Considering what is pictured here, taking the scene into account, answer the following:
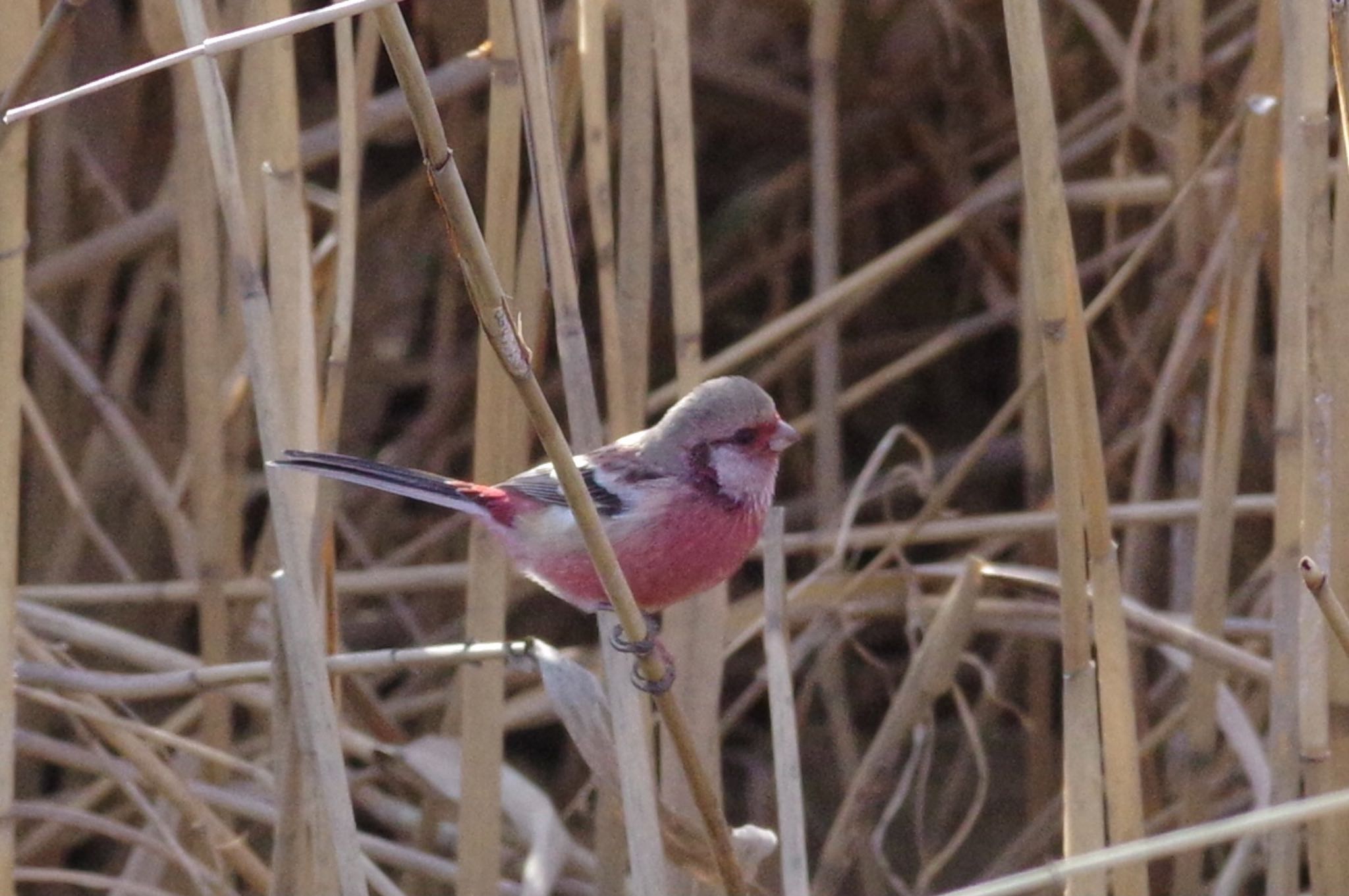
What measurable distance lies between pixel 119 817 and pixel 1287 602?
94.2 inches

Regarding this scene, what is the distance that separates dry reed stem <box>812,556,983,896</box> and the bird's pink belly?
35cm

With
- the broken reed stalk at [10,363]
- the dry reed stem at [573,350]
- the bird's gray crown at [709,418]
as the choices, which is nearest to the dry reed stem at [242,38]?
the dry reed stem at [573,350]

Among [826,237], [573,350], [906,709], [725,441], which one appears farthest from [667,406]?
[573,350]

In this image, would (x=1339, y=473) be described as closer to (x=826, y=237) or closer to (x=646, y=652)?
(x=646, y=652)

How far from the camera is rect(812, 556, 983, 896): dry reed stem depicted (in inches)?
99.9

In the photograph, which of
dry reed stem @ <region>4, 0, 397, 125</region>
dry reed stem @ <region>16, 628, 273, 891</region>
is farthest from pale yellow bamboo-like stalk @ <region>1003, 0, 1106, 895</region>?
dry reed stem @ <region>16, 628, 273, 891</region>

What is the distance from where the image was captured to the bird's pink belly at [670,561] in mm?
2566

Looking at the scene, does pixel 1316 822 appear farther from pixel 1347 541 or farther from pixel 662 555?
pixel 662 555

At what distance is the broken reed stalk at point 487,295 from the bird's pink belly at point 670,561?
775mm

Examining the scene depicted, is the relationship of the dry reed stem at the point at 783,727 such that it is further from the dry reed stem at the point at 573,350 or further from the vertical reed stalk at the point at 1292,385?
the vertical reed stalk at the point at 1292,385

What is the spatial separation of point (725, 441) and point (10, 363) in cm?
117

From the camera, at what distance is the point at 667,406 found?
380 centimetres

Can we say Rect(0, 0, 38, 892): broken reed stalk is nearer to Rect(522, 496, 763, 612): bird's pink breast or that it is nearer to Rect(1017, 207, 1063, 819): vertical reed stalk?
Rect(522, 496, 763, 612): bird's pink breast

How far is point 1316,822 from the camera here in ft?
7.18
